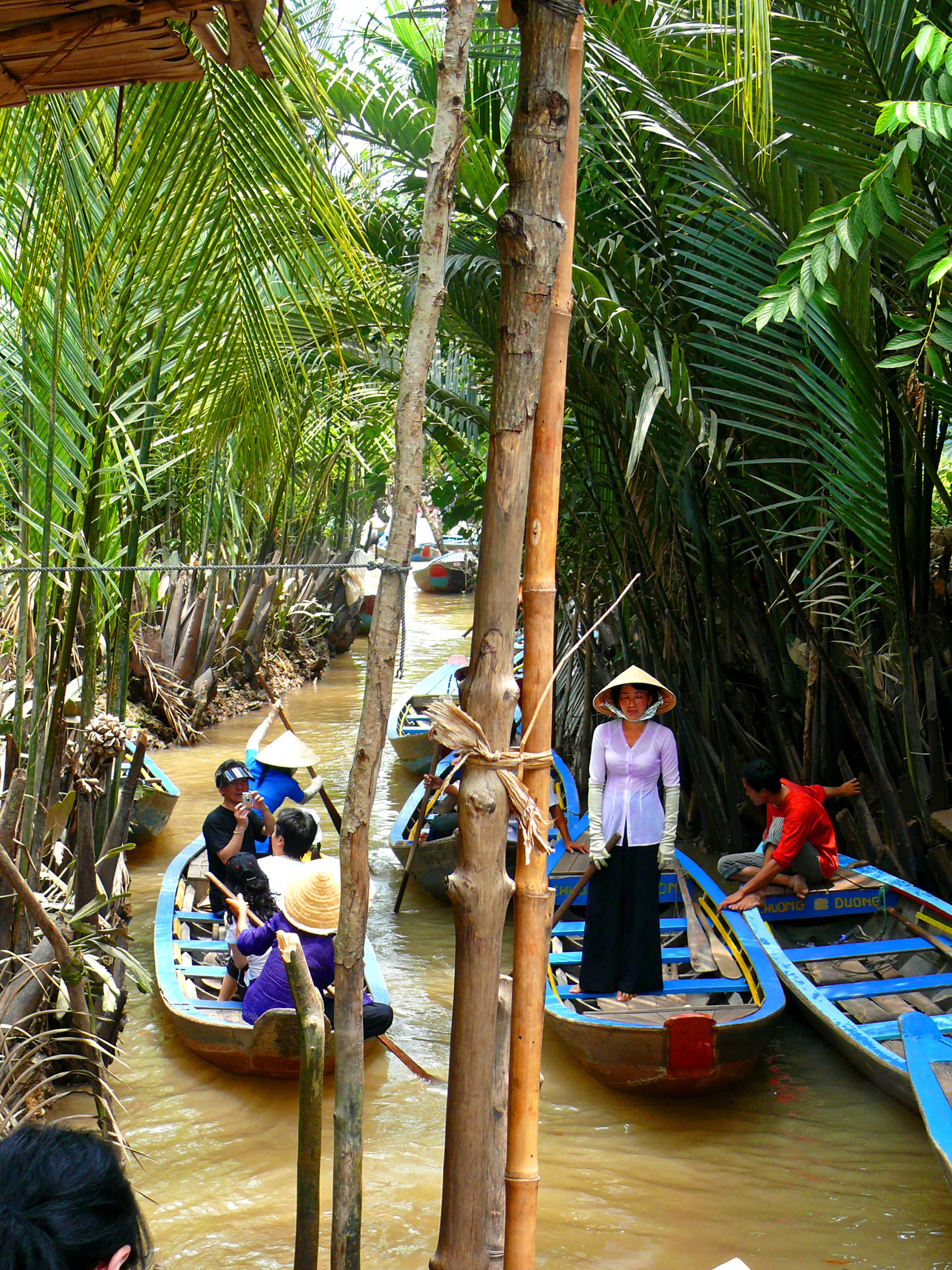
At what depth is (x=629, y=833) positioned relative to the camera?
188 inches

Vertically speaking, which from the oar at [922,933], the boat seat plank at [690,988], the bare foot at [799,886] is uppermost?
the bare foot at [799,886]

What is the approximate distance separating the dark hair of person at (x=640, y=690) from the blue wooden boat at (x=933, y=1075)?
164 cm

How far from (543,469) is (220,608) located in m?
11.5

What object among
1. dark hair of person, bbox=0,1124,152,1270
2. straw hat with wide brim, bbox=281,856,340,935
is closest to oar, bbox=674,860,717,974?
straw hat with wide brim, bbox=281,856,340,935

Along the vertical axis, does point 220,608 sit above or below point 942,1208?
above

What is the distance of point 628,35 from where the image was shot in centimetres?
516

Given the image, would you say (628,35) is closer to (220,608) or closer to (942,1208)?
(942,1208)

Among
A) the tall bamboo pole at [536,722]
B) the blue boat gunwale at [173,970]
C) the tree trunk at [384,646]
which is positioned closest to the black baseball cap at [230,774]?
the blue boat gunwale at [173,970]

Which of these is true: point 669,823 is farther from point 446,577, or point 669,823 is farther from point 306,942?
point 446,577

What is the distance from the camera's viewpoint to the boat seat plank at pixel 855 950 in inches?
204

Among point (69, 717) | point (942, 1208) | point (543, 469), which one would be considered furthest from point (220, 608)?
point (543, 469)

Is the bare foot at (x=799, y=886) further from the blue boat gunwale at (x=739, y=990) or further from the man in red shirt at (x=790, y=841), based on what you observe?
the blue boat gunwale at (x=739, y=990)

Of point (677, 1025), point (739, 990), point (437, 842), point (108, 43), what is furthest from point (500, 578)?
point (437, 842)

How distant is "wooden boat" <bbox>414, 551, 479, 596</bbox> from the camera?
32.0m
